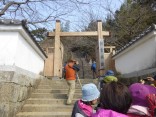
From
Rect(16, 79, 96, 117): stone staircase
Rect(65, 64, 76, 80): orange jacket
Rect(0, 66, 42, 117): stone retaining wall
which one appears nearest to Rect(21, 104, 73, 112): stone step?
Rect(16, 79, 96, 117): stone staircase

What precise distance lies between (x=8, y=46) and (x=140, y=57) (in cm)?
391

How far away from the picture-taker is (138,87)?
89.7 inches

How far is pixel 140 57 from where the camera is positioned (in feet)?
24.6

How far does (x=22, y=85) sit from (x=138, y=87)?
470 centimetres

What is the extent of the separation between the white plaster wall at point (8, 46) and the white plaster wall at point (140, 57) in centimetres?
350

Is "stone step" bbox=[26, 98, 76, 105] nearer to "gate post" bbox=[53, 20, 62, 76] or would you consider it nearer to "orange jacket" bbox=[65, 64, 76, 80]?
"orange jacket" bbox=[65, 64, 76, 80]

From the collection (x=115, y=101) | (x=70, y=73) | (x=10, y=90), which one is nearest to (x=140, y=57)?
(x=70, y=73)

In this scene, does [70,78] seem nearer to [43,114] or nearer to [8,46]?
[43,114]

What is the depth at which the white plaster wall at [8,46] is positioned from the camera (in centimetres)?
596

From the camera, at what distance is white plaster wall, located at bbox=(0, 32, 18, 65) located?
5965mm

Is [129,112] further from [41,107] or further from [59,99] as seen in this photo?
[59,99]

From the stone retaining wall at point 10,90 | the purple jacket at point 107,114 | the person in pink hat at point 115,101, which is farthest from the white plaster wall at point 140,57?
the purple jacket at point 107,114

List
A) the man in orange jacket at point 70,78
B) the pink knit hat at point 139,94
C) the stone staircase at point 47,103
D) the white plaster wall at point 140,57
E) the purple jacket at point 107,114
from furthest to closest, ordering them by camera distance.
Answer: the man in orange jacket at point 70,78 → the white plaster wall at point 140,57 → the stone staircase at point 47,103 → the pink knit hat at point 139,94 → the purple jacket at point 107,114

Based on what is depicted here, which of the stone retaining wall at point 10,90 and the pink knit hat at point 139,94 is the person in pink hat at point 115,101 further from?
the stone retaining wall at point 10,90
